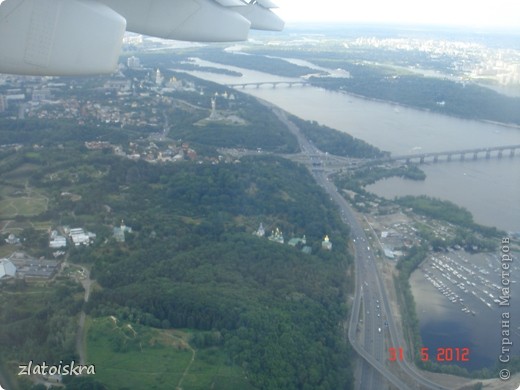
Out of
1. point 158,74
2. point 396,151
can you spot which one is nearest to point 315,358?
point 396,151

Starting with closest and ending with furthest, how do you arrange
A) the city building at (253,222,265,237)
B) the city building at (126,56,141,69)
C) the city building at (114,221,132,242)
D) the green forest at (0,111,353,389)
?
the green forest at (0,111,353,389) < the city building at (114,221,132,242) < the city building at (253,222,265,237) < the city building at (126,56,141,69)

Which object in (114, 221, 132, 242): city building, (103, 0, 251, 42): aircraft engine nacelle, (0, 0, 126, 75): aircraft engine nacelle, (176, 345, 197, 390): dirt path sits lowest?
(176, 345, 197, 390): dirt path

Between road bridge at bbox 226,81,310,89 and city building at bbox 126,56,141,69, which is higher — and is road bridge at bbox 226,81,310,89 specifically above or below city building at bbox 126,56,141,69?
above

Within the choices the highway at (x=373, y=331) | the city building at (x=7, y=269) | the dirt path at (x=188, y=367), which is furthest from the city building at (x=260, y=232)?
the city building at (x=7, y=269)

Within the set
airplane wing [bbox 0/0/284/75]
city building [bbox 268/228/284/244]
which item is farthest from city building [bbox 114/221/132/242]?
airplane wing [bbox 0/0/284/75]
